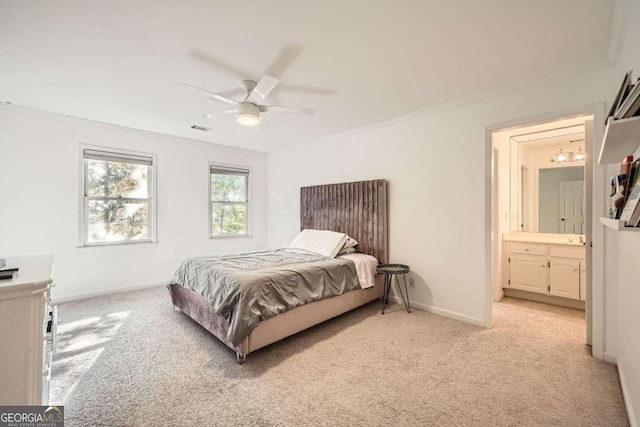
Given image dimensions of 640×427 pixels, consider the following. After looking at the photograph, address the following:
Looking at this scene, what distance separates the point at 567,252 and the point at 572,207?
0.75m

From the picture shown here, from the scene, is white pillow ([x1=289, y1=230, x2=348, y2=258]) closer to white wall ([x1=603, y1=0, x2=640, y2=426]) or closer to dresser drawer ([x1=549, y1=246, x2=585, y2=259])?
white wall ([x1=603, y1=0, x2=640, y2=426])

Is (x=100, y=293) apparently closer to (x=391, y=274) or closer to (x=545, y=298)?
(x=391, y=274)

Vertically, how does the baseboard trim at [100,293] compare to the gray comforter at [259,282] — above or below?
below

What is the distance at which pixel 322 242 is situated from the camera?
12.6 ft

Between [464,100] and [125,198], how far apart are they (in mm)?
4841

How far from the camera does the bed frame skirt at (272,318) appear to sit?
2264 mm

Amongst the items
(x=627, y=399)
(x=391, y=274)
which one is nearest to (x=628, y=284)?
(x=627, y=399)

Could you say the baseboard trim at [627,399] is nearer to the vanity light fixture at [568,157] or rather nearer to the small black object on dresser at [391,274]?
the small black object on dresser at [391,274]

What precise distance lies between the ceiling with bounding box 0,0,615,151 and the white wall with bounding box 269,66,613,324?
21cm

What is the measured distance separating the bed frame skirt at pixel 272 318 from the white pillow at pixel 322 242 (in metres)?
0.65

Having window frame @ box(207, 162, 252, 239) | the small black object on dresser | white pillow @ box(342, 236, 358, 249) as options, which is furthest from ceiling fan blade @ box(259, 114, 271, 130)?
the small black object on dresser

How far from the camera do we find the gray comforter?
220 centimetres

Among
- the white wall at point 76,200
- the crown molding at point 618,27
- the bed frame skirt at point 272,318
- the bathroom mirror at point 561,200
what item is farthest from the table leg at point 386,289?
the white wall at point 76,200

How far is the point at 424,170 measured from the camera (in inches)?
132
